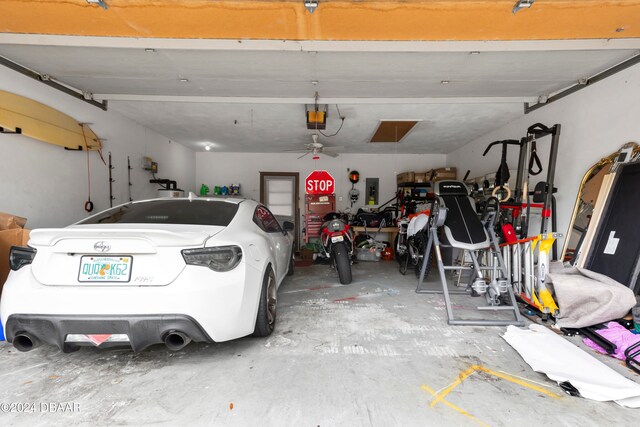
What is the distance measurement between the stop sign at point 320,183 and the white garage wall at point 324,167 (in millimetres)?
126

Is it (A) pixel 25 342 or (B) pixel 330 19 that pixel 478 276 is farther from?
(A) pixel 25 342

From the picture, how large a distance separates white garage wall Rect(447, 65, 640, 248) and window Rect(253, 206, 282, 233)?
3.67 meters

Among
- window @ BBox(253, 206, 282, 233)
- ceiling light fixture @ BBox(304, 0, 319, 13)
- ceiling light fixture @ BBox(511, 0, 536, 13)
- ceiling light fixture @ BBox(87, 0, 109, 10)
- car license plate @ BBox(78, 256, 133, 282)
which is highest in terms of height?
ceiling light fixture @ BBox(87, 0, 109, 10)

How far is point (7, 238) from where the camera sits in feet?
7.57

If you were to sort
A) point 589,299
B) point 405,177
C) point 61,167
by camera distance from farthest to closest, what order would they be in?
point 405,177 → point 61,167 → point 589,299

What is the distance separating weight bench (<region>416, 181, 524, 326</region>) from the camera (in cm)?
263

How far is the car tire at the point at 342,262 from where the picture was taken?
12.7 feet

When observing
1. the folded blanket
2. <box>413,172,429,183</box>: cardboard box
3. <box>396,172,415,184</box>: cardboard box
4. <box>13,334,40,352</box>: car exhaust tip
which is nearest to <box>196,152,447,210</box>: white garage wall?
<box>396,172,415,184</box>: cardboard box

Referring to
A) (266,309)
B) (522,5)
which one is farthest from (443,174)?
(266,309)

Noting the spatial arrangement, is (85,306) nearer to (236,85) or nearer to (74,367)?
(74,367)

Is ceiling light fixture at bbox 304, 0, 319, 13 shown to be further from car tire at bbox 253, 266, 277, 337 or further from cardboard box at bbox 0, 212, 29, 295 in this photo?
cardboard box at bbox 0, 212, 29, 295

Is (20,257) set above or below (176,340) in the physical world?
above

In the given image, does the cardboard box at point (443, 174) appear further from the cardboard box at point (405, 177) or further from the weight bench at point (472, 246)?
the weight bench at point (472, 246)

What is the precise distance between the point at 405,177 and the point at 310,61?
4766 millimetres
